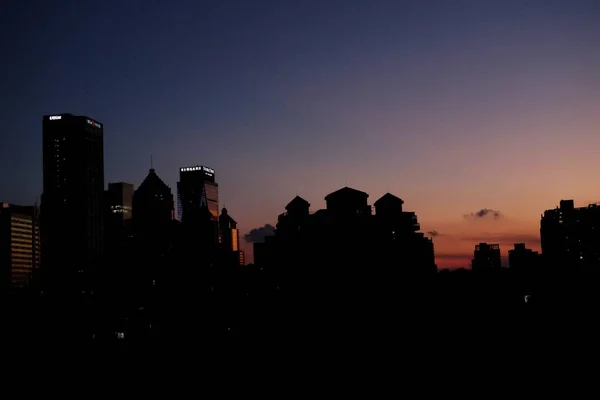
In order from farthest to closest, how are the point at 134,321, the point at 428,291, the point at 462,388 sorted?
the point at 134,321 → the point at 428,291 → the point at 462,388

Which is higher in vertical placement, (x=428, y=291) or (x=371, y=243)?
(x=371, y=243)

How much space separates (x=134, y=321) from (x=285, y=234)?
30.6 metres

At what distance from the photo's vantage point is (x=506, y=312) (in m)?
79.1

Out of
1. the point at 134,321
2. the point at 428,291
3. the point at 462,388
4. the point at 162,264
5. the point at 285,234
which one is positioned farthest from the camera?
the point at 162,264

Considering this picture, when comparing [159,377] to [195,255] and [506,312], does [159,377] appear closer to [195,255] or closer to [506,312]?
[506,312]

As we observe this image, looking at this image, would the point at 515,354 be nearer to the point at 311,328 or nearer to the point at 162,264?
the point at 311,328

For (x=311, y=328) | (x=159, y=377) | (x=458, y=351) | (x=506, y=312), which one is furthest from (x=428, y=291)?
(x=159, y=377)

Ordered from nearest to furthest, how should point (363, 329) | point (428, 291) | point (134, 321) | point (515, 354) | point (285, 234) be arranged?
point (515, 354) < point (363, 329) < point (428, 291) < point (134, 321) < point (285, 234)

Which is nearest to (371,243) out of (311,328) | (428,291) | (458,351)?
(428,291)

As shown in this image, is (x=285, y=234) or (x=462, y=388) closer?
(x=462, y=388)

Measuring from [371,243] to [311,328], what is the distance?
1093 inches

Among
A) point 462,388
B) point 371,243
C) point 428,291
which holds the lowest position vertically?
point 462,388

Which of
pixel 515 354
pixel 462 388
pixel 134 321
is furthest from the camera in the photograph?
pixel 134 321

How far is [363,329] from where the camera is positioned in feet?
256
